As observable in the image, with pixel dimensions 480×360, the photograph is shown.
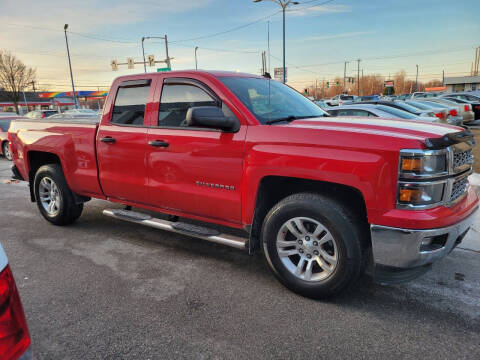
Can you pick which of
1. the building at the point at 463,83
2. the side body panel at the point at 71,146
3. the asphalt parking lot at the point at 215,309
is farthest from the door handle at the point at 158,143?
the building at the point at 463,83

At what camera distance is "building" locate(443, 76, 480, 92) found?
8156cm

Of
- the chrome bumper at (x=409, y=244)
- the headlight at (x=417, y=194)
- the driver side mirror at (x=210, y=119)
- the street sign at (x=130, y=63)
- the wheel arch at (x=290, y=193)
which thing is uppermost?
the street sign at (x=130, y=63)

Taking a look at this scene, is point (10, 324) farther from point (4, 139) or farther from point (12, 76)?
point (12, 76)

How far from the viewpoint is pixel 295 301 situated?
10.5 feet

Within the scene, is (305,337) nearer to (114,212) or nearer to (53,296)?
(53,296)

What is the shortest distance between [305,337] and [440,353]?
0.90 m

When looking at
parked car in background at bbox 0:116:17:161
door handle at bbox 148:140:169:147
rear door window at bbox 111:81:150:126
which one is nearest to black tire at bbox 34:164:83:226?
rear door window at bbox 111:81:150:126

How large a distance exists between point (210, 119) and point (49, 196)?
335 centimetres

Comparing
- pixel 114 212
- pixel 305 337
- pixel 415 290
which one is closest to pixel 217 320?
pixel 305 337

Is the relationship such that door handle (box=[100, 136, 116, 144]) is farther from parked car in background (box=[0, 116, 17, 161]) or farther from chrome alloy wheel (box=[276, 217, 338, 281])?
parked car in background (box=[0, 116, 17, 161])

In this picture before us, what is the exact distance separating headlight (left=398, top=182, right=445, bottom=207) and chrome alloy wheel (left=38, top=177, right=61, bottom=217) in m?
4.37

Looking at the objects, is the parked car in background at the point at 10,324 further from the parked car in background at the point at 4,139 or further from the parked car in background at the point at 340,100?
the parked car in background at the point at 340,100

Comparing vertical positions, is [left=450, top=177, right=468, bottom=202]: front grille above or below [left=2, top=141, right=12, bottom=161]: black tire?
above

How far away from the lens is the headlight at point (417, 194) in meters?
2.63
